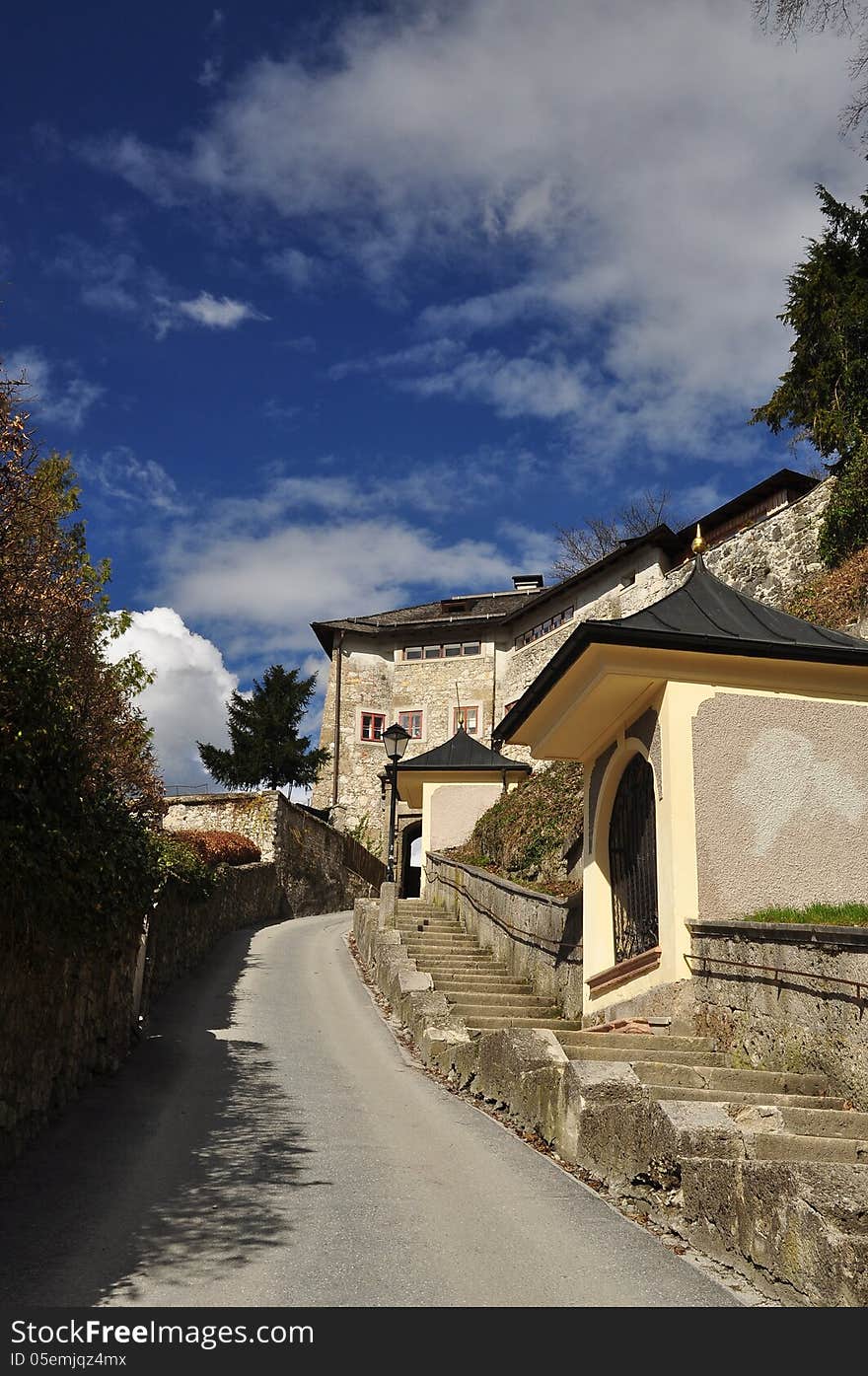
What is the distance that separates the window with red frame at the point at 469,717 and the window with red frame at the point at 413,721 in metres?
1.68

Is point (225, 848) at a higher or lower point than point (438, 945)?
higher

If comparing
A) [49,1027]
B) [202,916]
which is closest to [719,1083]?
[49,1027]

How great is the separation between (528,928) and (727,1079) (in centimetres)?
679

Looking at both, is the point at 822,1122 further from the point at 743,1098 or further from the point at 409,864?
the point at 409,864

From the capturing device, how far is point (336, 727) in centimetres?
4584

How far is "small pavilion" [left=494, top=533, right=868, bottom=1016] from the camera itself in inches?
342

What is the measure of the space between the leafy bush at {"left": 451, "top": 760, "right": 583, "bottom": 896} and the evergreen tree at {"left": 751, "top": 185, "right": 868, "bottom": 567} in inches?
356

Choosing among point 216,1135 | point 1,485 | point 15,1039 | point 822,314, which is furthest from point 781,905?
point 822,314

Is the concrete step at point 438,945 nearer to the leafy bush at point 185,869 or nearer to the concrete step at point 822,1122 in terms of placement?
the leafy bush at point 185,869

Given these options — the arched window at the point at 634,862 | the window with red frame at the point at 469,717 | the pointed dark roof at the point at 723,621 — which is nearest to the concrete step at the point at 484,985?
the arched window at the point at 634,862

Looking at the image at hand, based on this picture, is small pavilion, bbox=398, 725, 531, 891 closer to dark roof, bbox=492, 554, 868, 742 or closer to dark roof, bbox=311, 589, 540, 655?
dark roof, bbox=492, 554, 868, 742

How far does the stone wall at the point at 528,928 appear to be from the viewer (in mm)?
12047

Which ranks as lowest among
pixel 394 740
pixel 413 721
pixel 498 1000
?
pixel 498 1000
